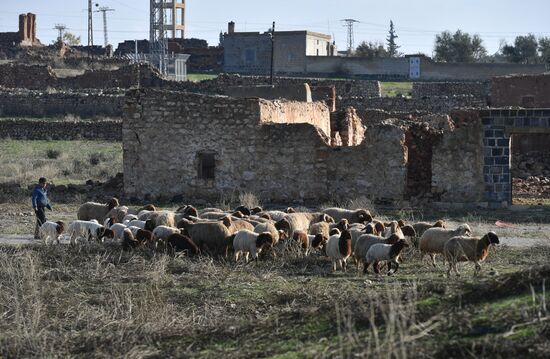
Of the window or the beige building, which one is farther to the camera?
the beige building

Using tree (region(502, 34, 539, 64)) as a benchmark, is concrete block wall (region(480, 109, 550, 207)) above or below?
below

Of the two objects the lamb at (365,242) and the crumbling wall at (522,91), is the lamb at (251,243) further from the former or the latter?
the crumbling wall at (522,91)

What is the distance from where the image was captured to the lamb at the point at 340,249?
1490cm

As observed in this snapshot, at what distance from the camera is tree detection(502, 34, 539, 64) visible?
84062mm

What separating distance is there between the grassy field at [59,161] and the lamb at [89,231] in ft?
35.8

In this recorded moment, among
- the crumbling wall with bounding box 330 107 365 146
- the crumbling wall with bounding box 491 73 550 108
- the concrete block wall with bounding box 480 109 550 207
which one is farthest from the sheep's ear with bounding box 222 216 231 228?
the crumbling wall with bounding box 491 73 550 108

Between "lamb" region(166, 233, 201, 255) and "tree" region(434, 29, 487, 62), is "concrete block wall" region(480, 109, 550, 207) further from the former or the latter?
"tree" region(434, 29, 487, 62)

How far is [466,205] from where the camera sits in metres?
23.4

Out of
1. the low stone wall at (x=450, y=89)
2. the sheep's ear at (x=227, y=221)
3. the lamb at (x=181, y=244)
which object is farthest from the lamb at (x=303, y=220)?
the low stone wall at (x=450, y=89)

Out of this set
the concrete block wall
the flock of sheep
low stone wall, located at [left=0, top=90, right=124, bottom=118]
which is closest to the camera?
the flock of sheep

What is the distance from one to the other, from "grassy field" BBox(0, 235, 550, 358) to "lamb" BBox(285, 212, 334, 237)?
177cm

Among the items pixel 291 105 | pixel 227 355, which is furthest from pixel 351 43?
pixel 227 355

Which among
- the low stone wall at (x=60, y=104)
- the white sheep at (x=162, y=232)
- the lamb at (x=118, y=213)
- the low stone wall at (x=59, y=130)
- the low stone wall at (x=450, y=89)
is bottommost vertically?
the white sheep at (x=162, y=232)

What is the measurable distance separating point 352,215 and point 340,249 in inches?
153
